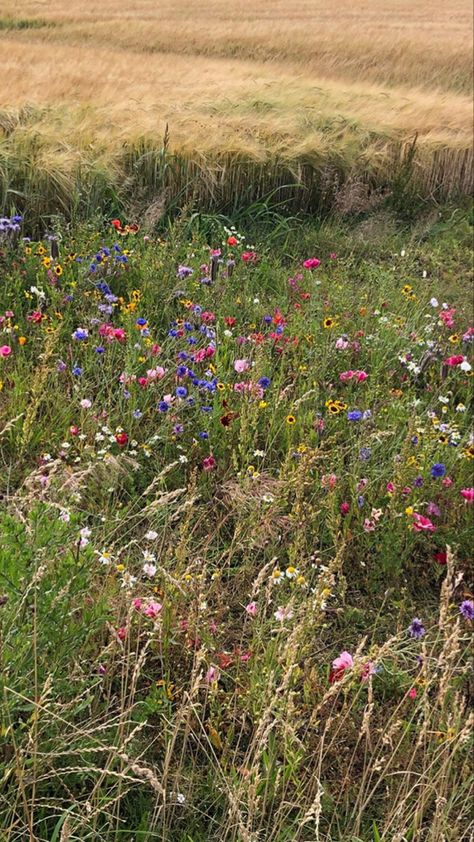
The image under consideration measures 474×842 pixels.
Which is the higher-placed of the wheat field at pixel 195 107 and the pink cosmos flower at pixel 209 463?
the wheat field at pixel 195 107

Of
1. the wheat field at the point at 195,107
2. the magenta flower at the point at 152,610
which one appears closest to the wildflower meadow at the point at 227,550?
the magenta flower at the point at 152,610

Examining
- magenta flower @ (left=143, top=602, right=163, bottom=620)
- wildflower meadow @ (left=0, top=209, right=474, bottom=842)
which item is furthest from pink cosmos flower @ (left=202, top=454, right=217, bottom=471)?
magenta flower @ (left=143, top=602, right=163, bottom=620)

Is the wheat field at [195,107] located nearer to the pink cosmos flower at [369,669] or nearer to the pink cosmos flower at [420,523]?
the pink cosmos flower at [420,523]

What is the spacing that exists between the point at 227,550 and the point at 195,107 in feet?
15.4

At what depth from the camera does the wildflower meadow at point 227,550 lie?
4.87 feet

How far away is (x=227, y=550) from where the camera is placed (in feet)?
6.64

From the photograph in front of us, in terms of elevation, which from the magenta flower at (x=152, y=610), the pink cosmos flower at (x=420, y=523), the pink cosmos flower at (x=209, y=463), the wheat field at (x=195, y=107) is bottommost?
the pink cosmos flower at (x=420, y=523)

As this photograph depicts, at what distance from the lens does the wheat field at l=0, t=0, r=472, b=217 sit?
4.54 m

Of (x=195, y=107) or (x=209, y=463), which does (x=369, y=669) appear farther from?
(x=195, y=107)

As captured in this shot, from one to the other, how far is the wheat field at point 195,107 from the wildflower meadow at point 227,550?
648 millimetres

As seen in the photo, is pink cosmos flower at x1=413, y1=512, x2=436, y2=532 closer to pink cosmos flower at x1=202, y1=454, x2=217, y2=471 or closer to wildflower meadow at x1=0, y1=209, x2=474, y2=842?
wildflower meadow at x1=0, y1=209, x2=474, y2=842

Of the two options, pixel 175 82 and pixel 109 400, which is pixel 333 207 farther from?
pixel 109 400

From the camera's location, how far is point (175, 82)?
19.9 feet

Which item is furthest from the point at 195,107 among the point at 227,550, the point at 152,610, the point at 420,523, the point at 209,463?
the point at 152,610
